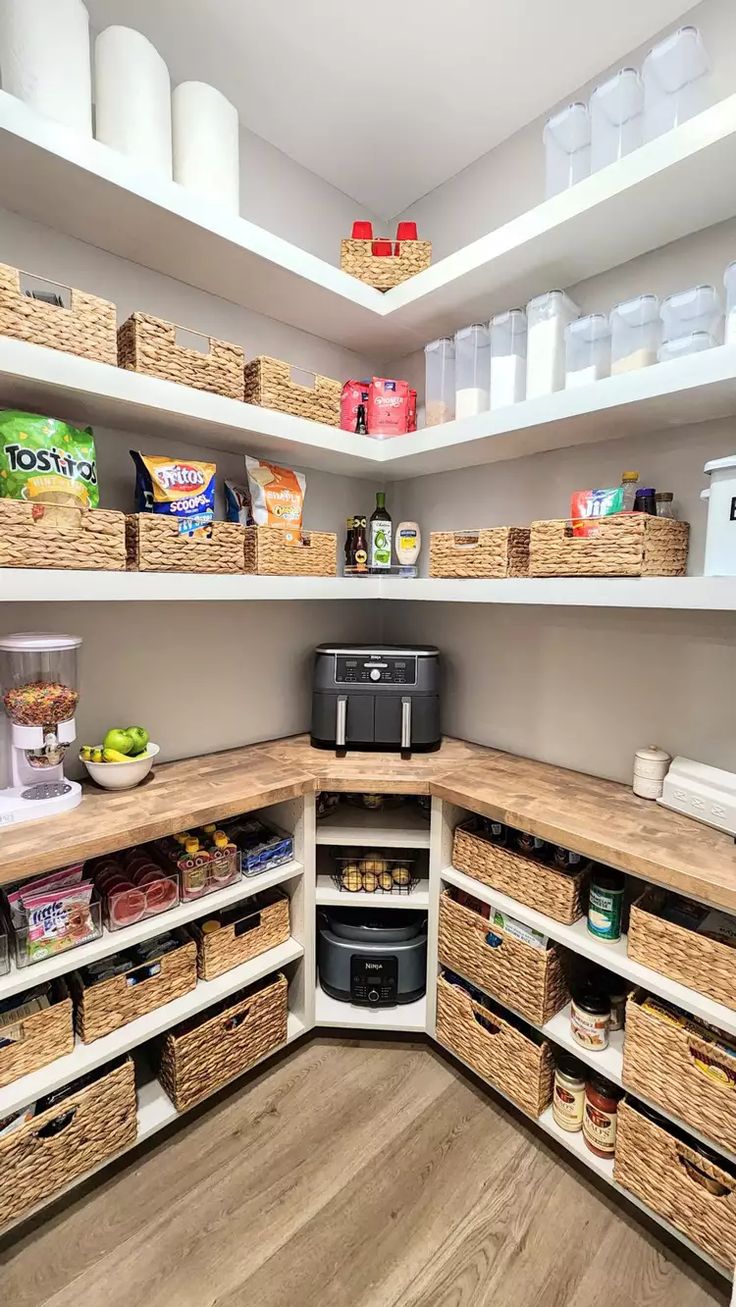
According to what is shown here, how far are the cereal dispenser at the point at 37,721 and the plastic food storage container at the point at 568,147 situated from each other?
5.44 feet

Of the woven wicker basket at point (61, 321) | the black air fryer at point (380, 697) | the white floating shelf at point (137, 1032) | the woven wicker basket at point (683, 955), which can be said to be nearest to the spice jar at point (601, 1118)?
the woven wicker basket at point (683, 955)

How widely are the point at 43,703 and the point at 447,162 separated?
6.75 feet

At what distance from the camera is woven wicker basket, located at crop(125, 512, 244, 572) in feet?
4.59

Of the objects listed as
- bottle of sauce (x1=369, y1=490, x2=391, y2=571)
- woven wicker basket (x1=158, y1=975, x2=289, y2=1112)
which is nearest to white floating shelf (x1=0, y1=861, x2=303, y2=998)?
woven wicker basket (x1=158, y1=975, x2=289, y2=1112)

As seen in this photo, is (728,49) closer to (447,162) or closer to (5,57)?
(447,162)

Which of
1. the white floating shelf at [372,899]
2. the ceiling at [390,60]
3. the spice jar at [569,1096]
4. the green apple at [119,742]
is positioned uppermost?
the ceiling at [390,60]

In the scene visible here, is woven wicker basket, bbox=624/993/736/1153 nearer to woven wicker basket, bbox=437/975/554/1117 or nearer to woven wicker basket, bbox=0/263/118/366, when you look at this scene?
woven wicker basket, bbox=437/975/554/1117

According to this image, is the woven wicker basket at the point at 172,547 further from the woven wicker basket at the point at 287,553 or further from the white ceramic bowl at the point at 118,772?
the white ceramic bowl at the point at 118,772

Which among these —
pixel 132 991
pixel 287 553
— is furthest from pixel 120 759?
pixel 287 553

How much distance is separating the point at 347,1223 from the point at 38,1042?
78 cm

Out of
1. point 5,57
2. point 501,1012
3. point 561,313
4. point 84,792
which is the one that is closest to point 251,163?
point 5,57

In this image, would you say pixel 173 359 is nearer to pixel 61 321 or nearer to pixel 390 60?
pixel 61 321

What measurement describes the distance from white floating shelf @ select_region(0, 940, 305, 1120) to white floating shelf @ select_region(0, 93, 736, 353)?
6.09 feet

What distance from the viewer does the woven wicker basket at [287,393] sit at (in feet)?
5.29
